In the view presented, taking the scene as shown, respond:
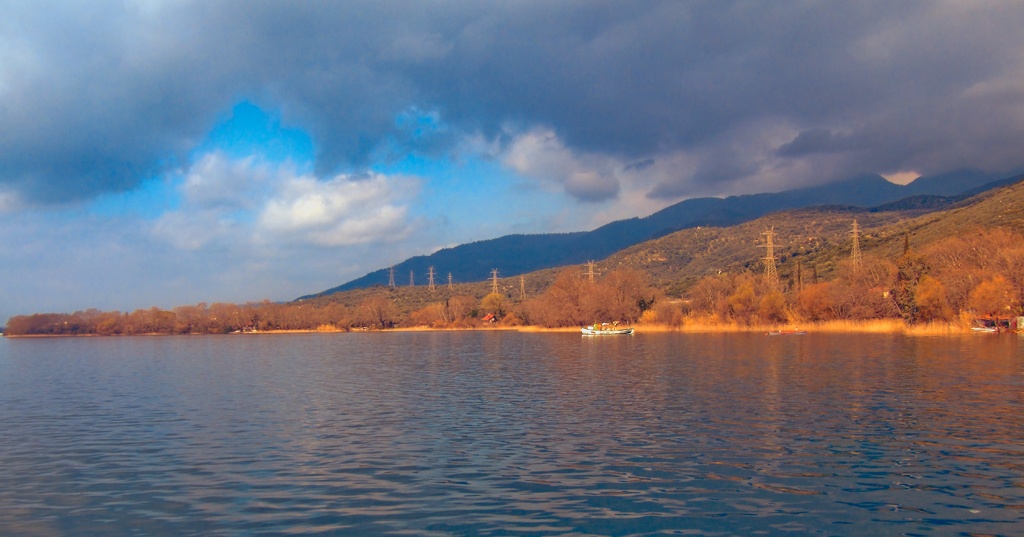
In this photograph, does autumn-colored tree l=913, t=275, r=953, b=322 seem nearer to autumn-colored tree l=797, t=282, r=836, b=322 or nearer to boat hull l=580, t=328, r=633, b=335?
autumn-colored tree l=797, t=282, r=836, b=322

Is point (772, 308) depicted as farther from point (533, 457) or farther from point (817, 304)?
point (533, 457)

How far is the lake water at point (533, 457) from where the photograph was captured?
49.6 ft

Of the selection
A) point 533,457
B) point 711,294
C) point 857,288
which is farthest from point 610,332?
point 533,457

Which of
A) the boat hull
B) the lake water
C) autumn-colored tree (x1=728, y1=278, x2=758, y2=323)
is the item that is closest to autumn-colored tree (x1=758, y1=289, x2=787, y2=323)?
autumn-colored tree (x1=728, y1=278, x2=758, y2=323)

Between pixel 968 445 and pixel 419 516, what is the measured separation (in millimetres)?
16814

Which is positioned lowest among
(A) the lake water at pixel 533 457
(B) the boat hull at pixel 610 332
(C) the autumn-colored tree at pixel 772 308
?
(A) the lake water at pixel 533 457

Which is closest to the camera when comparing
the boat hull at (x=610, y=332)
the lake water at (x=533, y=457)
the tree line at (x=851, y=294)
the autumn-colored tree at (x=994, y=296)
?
the lake water at (x=533, y=457)

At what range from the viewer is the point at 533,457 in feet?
68.6

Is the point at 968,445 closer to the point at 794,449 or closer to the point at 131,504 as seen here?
the point at 794,449

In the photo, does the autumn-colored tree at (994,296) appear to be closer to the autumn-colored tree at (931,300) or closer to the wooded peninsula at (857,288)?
the wooded peninsula at (857,288)

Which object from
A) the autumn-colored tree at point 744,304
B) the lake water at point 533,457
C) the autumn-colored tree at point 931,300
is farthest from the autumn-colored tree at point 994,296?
the lake water at point 533,457

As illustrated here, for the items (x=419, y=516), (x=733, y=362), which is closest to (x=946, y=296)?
(x=733, y=362)

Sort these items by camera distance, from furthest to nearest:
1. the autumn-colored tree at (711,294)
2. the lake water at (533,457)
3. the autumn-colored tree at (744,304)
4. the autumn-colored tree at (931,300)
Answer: the autumn-colored tree at (711,294), the autumn-colored tree at (744,304), the autumn-colored tree at (931,300), the lake water at (533,457)

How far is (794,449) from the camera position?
21.3 metres
